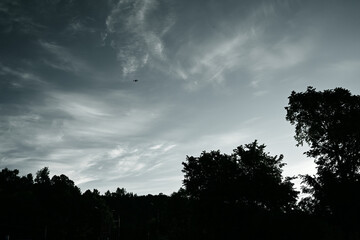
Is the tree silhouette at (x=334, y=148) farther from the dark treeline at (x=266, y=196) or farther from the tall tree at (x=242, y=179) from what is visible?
the tall tree at (x=242, y=179)

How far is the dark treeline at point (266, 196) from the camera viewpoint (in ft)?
88.7

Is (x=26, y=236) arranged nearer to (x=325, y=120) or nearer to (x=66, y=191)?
(x=66, y=191)

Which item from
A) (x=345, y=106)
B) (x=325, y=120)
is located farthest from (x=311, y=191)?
(x=345, y=106)

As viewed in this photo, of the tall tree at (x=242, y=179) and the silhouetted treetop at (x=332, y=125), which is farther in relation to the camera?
the tall tree at (x=242, y=179)

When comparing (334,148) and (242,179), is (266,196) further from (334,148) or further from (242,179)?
(334,148)

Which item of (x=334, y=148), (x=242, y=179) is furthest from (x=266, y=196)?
(x=334, y=148)

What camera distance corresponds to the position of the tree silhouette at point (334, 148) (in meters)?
26.4

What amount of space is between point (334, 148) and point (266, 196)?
549 inches

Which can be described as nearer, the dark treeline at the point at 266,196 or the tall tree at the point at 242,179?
the dark treeline at the point at 266,196

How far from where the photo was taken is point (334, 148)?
2775 centimetres

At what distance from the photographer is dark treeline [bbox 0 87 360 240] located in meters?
27.0

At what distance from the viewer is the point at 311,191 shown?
2909 centimetres

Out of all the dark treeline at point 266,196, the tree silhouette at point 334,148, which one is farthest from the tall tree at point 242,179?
the tree silhouette at point 334,148

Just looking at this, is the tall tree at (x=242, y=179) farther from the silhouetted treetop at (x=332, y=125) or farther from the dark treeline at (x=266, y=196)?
the silhouetted treetop at (x=332, y=125)
